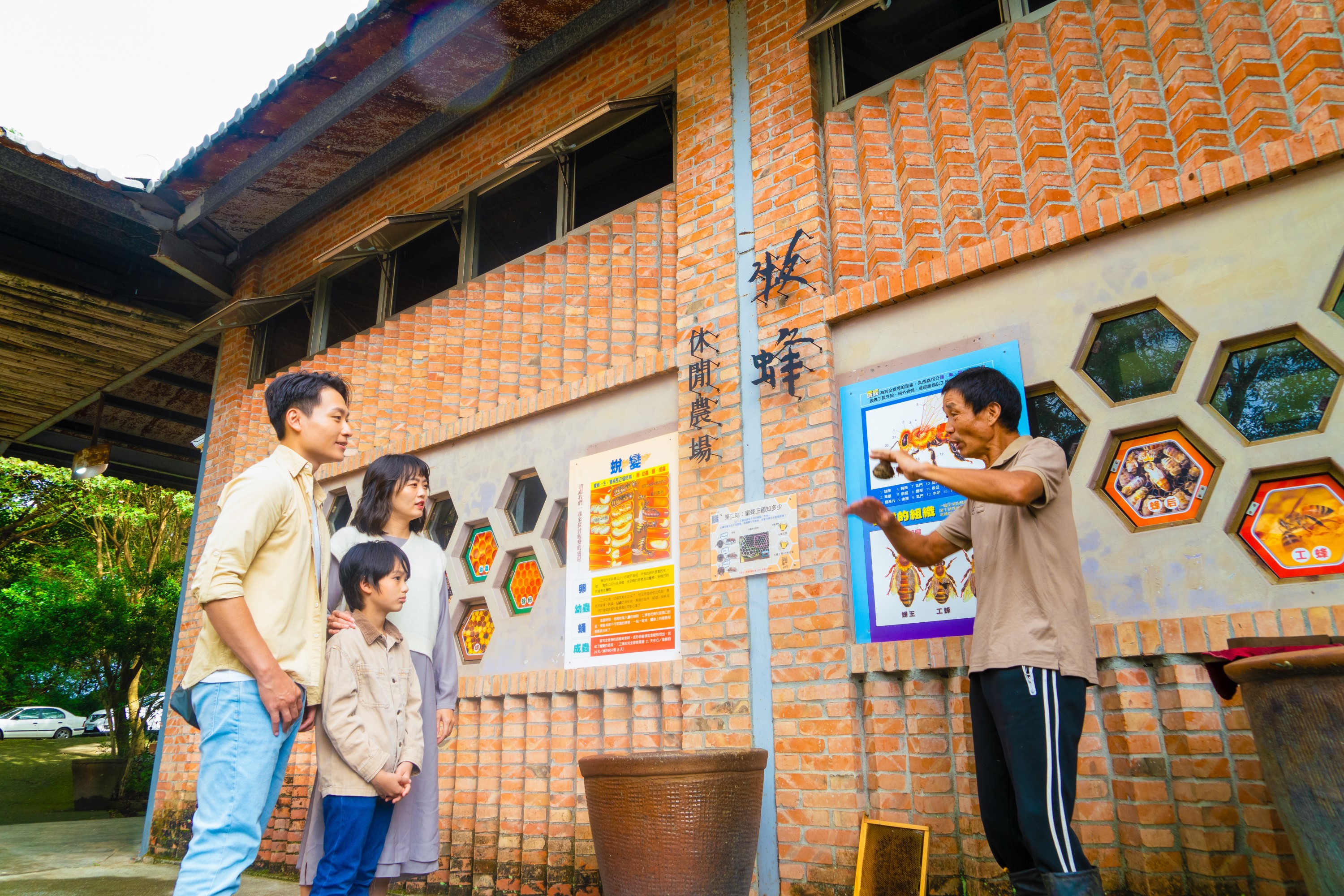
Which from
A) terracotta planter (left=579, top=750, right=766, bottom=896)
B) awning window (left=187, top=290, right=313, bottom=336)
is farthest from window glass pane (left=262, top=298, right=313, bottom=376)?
terracotta planter (left=579, top=750, right=766, bottom=896)

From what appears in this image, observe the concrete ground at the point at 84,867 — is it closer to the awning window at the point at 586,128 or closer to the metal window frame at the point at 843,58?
the awning window at the point at 586,128

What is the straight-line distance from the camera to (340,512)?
20.8 ft

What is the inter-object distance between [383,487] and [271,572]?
0.92m

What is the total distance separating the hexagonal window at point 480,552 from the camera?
17.1 ft

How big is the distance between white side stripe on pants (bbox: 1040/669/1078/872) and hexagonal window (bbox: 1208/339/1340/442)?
1.29 metres

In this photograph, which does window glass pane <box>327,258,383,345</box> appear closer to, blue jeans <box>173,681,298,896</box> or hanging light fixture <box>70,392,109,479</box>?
hanging light fixture <box>70,392,109,479</box>

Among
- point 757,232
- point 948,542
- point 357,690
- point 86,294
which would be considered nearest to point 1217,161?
point 948,542

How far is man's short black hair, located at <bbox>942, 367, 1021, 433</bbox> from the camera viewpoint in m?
2.77

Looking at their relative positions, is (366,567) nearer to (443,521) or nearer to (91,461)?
(443,521)

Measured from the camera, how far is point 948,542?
2.93 metres

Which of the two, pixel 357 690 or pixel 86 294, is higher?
pixel 86 294

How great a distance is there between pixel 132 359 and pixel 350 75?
4.19m

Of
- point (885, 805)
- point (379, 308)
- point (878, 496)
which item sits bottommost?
point (885, 805)

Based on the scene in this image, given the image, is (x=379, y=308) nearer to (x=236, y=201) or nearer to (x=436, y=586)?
(x=236, y=201)
